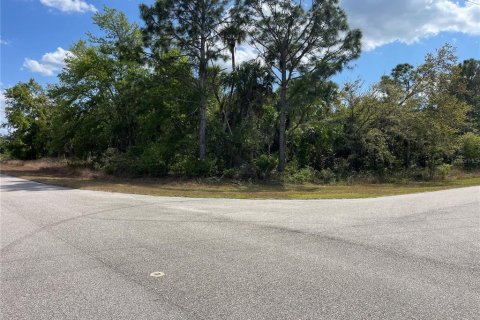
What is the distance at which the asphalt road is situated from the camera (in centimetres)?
426

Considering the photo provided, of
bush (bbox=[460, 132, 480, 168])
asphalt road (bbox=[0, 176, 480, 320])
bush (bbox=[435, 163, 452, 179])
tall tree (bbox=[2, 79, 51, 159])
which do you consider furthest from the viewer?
tall tree (bbox=[2, 79, 51, 159])

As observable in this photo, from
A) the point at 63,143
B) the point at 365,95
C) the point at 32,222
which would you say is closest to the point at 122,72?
the point at 63,143

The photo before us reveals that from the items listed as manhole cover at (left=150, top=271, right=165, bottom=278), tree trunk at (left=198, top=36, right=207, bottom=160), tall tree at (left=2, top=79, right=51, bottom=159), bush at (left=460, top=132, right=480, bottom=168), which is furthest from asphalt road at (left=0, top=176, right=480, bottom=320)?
tall tree at (left=2, top=79, right=51, bottom=159)

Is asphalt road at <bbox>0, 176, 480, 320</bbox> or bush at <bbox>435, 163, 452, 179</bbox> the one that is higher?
bush at <bbox>435, 163, 452, 179</bbox>

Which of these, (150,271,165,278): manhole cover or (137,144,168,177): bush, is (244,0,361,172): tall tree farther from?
(150,271,165,278): manhole cover

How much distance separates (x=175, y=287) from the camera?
4879mm

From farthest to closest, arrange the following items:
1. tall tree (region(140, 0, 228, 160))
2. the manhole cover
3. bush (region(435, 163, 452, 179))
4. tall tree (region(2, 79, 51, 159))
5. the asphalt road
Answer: tall tree (region(2, 79, 51, 159)), bush (region(435, 163, 452, 179)), tall tree (region(140, 0, 228, 160)), the manhole cover, the asphalt road

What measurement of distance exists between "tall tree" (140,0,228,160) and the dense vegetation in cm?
7

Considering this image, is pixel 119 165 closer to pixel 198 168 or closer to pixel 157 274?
pixel 198 168

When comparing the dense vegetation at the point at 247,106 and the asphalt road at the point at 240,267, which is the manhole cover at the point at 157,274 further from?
the dense vegetation at the point at 247,106

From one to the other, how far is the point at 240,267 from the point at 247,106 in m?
25.5

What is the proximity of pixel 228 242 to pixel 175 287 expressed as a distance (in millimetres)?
2416

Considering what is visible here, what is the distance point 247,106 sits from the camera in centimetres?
3048

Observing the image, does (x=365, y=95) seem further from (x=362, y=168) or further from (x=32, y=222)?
(x=32, y=222)
